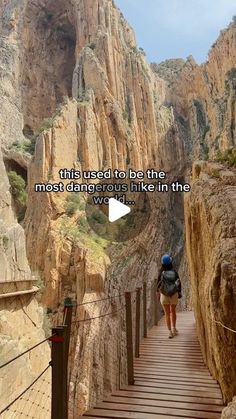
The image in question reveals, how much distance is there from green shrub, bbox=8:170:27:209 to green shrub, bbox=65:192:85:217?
5198 mm

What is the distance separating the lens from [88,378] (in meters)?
21.8

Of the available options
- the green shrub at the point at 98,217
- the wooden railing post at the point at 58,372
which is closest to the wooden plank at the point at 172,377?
the wooden railing post at the point at 58,372

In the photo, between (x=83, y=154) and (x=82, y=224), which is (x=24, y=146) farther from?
(x=82, y=224)

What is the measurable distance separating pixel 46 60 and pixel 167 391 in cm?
4331

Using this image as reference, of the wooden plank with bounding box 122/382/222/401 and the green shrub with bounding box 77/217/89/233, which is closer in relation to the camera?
the wooden plank with bounding box 122/382/222/401

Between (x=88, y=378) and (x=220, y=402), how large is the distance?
18851 mm

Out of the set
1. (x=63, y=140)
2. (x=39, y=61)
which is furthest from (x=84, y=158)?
(x=39, y=61)

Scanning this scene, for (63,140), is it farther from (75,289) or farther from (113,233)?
(75,289)

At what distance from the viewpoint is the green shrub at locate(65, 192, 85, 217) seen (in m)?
29.0

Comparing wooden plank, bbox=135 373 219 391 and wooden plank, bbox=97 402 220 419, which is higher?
wooden plank, bbox=97 402 220 419

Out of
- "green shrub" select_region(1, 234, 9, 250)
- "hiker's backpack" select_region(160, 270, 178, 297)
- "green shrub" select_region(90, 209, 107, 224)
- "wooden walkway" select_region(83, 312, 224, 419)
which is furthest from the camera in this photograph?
"green shrub" select_region(90, 209, 107, 224)

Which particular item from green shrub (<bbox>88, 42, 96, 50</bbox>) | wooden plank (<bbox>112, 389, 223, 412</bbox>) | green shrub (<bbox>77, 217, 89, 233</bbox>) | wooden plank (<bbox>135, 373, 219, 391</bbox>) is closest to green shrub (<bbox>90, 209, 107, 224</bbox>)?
green shrub (<bbox>77, 217, 89, 233</bbox>)

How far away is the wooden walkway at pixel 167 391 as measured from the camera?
4191 millimetres

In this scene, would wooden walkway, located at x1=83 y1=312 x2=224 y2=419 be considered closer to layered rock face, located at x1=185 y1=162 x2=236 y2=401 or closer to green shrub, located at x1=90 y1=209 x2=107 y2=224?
layered rock face, located at x1=185 y1=162 x2=236 y2=401
